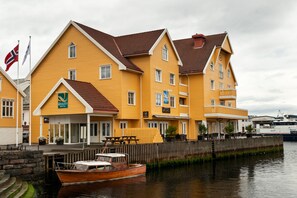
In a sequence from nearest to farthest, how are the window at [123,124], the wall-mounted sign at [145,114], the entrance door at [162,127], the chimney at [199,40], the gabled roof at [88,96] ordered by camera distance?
the gabled roof at [88,96]
the window at [123,124]
the wall-mounted sign at [145,114]
the entrance door at [162,127]
the chimney at [199,40]

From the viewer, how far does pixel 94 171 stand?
26.1 m

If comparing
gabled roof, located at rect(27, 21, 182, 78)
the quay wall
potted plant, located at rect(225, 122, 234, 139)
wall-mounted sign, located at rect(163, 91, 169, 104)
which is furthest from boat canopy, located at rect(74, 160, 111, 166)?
potted plant, located at rect(225, 122, 234, 139)

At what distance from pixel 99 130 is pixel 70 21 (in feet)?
38.3

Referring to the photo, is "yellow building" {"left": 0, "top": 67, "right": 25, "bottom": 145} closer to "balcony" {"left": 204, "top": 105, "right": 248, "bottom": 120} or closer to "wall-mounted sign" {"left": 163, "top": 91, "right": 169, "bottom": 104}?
"wall-mounted sign" {"left": 163, "top": 91, "right": 169, "bottom": 104}

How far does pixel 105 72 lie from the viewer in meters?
41.2

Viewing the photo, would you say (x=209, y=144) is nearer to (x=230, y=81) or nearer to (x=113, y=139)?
(x=113, y=139)

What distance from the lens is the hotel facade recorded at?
126 feet

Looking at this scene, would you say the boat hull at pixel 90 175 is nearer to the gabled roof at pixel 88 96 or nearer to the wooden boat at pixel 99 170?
the wooden boat at pixel 99 170

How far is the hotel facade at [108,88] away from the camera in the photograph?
38.5 metres

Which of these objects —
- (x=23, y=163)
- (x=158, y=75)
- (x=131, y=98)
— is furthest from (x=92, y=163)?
(x=158, y=75)

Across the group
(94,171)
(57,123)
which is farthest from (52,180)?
(57,123)

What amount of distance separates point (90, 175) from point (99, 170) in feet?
2.47

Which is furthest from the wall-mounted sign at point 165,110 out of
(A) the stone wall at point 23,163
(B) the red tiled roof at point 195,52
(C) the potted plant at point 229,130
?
(A) the stone wall at point 23,163

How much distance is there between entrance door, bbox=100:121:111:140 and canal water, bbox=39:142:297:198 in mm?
8227
